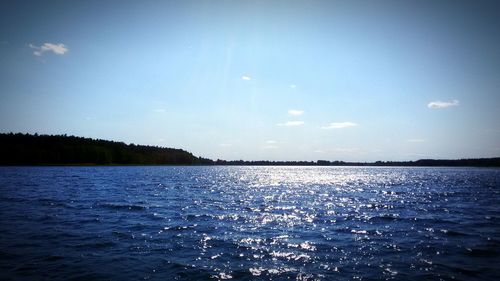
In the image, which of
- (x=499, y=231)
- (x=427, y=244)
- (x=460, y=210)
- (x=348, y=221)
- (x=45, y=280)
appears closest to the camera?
(x=45, y=280)

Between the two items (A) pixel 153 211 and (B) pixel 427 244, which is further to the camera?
(A) pixel 153 211

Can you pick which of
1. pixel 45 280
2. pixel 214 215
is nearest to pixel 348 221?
pixel 214 215

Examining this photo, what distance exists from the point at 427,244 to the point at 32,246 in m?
24.0

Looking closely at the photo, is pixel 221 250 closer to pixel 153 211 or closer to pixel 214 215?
pixel 214 215

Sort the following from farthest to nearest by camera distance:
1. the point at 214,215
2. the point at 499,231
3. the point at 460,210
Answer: the point at 460,210 < the point at 214,215 < the point at 499,231

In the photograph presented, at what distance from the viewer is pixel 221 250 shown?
1734 centimetres

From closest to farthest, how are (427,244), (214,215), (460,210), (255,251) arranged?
1. (255,251)
2. (427,244)
3. (214,215)
4. (460,210)

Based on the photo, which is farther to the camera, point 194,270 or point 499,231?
point 499,231

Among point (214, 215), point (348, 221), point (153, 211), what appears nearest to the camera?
point (348, 221)

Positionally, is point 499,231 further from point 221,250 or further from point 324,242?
point 221,250

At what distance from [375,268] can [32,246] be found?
18718 millimetres

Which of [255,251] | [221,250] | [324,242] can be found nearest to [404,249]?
[324,242]

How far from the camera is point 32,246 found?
56.9 feet

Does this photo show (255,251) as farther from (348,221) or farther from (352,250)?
(348,221)
